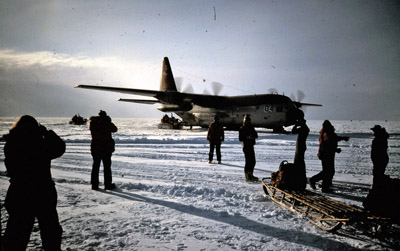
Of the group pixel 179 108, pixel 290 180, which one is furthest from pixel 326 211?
pixel 179 108

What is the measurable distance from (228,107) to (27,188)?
20.3m

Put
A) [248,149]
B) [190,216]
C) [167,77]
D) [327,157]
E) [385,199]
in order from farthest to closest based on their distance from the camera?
[167,77] → [248,149] → [327,157] → [190,216] → [385,199]

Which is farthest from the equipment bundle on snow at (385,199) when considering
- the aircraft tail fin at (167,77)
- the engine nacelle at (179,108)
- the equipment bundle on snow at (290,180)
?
the aircraft tail fin at (167,77)

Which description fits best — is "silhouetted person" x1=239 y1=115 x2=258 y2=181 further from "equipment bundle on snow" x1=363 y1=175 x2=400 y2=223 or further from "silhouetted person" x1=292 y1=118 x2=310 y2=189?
"equipment bundle on snow" x1=363 y1=175 x2=400 y2=223

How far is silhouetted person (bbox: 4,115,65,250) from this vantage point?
2301 millimetres

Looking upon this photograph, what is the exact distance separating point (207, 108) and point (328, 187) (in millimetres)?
18621

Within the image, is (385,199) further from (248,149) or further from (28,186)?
(28,186)

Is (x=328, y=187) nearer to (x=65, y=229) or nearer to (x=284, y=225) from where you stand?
(x=284, y=225)

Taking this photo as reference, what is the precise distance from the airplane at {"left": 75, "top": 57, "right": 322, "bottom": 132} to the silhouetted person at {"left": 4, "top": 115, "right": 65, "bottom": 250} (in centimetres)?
1509

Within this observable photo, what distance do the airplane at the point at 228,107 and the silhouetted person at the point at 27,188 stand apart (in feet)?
49.5

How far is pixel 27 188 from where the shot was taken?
2371 mm

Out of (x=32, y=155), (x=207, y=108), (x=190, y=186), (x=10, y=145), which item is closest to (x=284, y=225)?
(x=190, y=186)

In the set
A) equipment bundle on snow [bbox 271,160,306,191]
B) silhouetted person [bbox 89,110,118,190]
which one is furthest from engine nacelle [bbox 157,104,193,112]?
equipment bundle on snow [bbox 271,160,306,191]

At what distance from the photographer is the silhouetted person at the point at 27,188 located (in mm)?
2301
